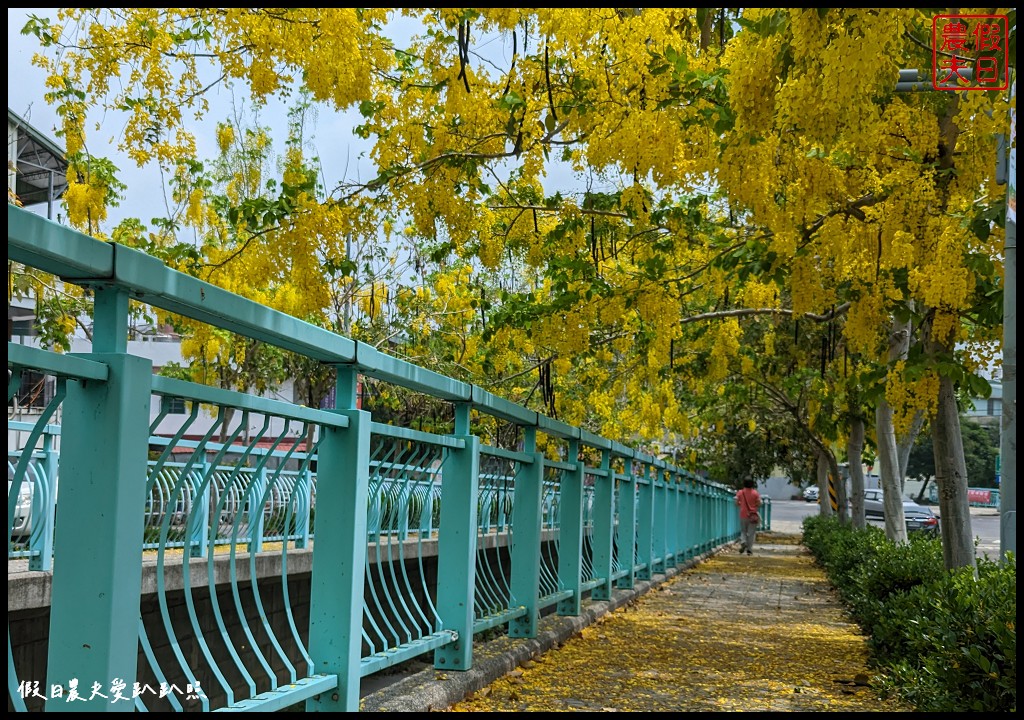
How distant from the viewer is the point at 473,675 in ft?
17.2

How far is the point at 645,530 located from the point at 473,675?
22.5 feet

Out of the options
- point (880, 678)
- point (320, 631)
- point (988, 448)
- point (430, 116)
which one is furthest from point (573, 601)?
point (988, 448)

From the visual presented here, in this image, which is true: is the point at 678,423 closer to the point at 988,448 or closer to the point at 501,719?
the point at 501,719

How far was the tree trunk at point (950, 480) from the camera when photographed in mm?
7059

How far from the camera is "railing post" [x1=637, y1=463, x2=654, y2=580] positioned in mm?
11867

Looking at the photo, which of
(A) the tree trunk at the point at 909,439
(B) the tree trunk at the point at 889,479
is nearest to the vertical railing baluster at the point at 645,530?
(B) the tree trunk at the point at 889,479

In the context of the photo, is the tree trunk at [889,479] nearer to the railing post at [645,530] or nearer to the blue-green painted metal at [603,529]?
the railing post at [645,530]

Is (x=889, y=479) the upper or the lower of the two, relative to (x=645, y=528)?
upper

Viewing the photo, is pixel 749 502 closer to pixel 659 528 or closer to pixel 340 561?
pixel 659 528

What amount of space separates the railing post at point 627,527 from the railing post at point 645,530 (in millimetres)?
1175

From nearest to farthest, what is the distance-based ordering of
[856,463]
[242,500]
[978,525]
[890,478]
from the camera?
[242,500] < [890,478] < [856,463] < [978,525]

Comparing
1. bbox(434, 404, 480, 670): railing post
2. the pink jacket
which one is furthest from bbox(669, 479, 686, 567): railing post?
bbox(434, 404, 480, 670): railing post

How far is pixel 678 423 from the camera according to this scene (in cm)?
1892

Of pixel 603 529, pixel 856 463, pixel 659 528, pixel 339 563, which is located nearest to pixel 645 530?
pixel 659 528
